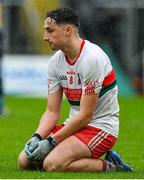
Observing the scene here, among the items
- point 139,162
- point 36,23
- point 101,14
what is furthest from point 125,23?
point 139,162

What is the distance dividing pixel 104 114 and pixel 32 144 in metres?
0.84

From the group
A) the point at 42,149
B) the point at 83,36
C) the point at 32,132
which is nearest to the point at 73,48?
the point at 42,149

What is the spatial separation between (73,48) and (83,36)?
1839cm

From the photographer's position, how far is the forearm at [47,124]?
31.5 ft

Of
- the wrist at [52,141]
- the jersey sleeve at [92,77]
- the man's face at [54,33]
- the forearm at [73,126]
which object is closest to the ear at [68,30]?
the man's face at [54,33]

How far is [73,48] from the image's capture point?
30.6 ft

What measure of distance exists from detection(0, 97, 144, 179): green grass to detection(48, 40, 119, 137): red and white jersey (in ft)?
2.19

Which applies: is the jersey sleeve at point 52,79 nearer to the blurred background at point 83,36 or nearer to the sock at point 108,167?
the sock at point 108,167

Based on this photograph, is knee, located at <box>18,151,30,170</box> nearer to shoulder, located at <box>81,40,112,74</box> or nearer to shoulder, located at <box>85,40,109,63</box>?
shoulder, located at <box>81,40,112,74</box>

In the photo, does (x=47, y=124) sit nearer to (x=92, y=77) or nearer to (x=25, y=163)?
(x=25, y=163)

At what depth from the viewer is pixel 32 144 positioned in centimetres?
930

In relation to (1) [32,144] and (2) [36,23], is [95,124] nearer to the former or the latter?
(1) [32,144]

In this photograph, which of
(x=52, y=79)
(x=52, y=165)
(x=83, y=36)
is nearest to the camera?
(x=52, y=165)

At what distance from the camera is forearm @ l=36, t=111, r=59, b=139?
9.61m
